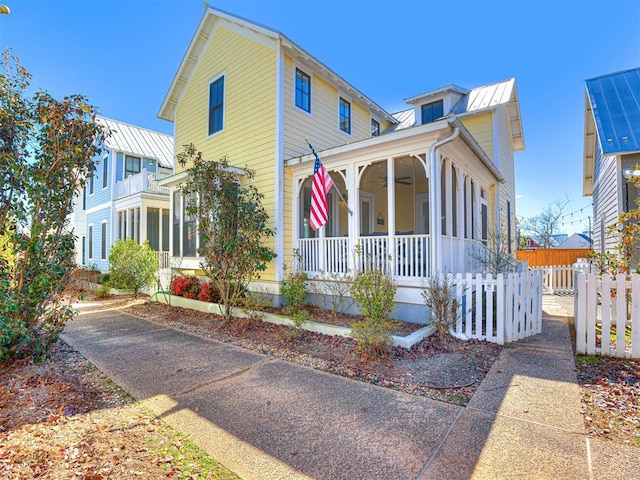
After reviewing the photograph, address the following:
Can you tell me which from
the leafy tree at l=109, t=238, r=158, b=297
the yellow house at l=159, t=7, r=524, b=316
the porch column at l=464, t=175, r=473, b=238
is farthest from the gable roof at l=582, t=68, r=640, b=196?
the leafy tree at l=109, t=238, r=158, b=297

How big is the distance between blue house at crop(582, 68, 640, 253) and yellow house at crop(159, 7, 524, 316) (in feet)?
8.84

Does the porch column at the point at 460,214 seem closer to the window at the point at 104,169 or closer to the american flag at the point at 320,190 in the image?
the american flag at the point at 320,190

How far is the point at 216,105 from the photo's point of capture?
10.5 metres

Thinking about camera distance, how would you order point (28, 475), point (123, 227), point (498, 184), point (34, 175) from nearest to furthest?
point (28, 475) → point (34, 175) → point (498, 184) → point (123, 227)

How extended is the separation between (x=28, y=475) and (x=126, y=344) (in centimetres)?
375

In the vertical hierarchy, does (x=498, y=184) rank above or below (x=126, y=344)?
above

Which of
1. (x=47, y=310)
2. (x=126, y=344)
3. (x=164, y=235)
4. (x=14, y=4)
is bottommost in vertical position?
(x=126, y=344)

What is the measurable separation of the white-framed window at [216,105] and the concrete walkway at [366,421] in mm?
7617

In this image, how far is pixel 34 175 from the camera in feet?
14.3

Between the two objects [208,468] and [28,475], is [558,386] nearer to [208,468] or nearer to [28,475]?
[208,468]

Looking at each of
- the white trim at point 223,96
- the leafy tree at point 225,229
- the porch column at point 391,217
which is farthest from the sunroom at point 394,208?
the white trim at point 223,96

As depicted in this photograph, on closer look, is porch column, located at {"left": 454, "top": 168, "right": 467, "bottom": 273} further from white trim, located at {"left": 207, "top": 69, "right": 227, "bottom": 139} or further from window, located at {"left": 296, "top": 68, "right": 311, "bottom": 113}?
white trim, located at {"left": 207, "top": 69, "right": 227, "bottom": 139}

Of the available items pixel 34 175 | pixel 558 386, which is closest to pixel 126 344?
pixel 34 175

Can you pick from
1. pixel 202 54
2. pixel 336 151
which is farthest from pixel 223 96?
pixel 336 151
